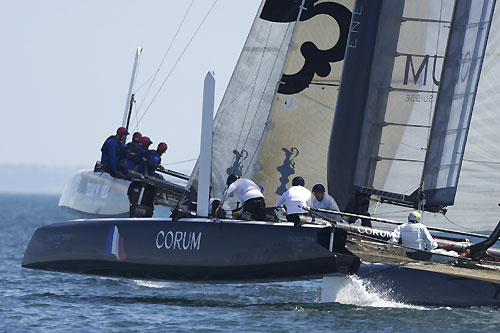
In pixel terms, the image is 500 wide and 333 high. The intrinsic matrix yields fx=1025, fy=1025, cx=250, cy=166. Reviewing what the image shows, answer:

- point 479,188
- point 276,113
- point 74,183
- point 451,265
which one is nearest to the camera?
point 451,265

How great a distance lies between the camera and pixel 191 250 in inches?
479

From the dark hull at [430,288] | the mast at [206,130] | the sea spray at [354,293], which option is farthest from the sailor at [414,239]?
the mast at [206,130]

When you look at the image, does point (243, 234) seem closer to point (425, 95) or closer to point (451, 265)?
point (451, 265)

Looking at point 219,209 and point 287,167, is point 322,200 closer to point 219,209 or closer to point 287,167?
point 219,209

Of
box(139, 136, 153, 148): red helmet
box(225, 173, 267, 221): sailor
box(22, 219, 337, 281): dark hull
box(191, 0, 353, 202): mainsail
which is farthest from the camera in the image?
box(139, 136, 153, 148): red helmet

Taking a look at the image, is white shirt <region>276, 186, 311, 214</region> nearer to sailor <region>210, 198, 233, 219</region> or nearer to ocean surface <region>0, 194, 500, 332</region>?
sailor <region>210, 198, 233, 219</region>

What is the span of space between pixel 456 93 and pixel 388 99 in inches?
40.0

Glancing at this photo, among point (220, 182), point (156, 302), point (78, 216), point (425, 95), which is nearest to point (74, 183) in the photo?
point (78, 216)

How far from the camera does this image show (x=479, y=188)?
15.1 m

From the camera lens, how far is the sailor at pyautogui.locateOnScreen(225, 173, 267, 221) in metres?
12.5

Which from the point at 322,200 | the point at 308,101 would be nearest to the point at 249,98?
the point at 308,101

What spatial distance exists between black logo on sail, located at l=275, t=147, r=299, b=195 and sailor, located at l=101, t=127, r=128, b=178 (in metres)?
2.67

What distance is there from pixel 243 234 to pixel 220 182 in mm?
3938

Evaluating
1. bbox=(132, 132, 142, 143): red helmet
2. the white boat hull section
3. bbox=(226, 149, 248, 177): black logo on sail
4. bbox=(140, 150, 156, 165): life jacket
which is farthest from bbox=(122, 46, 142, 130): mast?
bbox=(226, 149, 248, 177): black logo on sail
